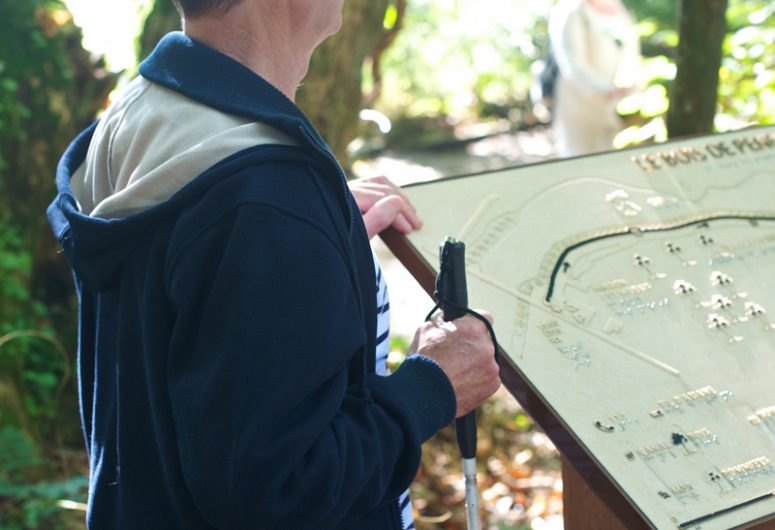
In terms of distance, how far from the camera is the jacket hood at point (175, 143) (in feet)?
4.43

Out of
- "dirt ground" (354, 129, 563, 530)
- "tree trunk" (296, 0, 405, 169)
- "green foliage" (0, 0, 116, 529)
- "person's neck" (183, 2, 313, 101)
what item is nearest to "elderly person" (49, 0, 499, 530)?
"person's neck" (183, 2, 313, 101)

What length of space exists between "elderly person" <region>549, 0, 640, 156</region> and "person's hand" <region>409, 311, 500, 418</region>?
4.62m

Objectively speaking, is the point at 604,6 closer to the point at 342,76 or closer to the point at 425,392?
the point at 342,76

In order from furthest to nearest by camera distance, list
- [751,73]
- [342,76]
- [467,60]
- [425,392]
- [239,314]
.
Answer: [467,60] < [751,73] < [342,76] < [425,392] < [239,314]

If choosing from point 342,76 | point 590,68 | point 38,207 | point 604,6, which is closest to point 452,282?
point 342,76

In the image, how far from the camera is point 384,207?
6.53 feet

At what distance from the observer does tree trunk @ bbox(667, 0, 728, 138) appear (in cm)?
334

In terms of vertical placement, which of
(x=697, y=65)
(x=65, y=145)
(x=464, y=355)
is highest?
(x=464, y=355)

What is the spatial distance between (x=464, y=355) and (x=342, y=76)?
2689mm

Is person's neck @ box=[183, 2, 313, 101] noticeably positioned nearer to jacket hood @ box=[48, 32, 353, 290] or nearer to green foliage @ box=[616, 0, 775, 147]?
jacket hood @ box=[48, 32, 353, 290]

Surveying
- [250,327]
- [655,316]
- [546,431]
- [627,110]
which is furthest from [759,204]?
[627,110]

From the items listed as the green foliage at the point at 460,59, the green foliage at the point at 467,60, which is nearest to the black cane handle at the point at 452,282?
the green foliage at the point at 467,60

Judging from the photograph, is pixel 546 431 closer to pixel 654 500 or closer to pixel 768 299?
pixel 654 500

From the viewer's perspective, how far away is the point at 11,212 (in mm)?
4234
